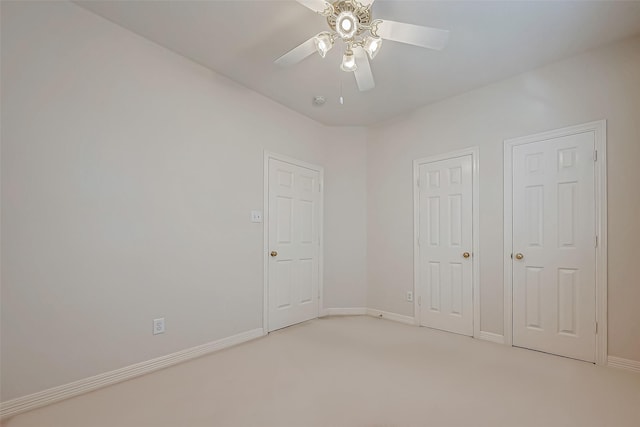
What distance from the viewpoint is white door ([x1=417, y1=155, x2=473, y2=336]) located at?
323 cm

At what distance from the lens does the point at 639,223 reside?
227cm

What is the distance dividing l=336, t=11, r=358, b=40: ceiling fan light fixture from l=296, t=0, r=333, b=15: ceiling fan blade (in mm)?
76

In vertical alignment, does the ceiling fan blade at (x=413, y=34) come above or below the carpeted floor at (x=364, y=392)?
above

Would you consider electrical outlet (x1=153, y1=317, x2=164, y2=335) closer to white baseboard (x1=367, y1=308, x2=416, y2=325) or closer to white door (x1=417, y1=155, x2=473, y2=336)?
white baseboard (x1=367, y1=308, x2=416, y2=325)

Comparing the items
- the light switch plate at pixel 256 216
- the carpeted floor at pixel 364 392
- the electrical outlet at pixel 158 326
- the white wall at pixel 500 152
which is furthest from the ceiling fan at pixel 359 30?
the electrical outlet at pixel 158 326

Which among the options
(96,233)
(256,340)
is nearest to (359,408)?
(256,340)

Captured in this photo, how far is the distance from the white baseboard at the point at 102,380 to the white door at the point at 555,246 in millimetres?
2867

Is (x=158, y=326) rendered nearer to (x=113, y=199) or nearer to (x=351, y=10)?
(x=113, y=199)

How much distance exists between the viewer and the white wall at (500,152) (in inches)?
91.5

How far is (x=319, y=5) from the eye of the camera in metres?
1.72

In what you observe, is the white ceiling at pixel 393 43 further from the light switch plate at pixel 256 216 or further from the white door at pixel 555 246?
the light switch plate at pixel 256 216

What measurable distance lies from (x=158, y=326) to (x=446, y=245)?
298cm

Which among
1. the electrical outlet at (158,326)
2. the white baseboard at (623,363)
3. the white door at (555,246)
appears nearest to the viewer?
the white baseboard at (623,363)

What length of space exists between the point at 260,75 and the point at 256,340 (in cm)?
266
